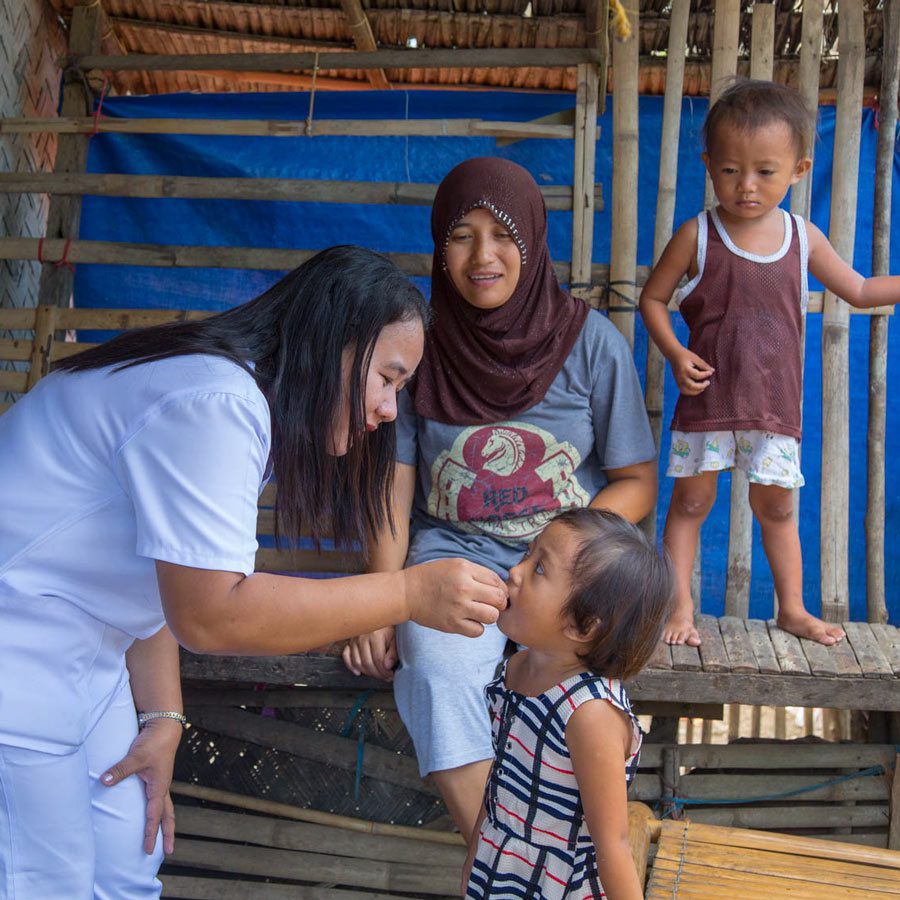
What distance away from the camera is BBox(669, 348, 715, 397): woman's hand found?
286 centimetres

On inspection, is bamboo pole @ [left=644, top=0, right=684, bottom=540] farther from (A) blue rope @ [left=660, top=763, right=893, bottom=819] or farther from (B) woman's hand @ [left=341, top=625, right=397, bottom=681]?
(B) woman's hand @ [left=341, top=625, right=397, bottom=681]

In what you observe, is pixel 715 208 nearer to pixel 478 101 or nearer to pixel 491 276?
pixel 491 276

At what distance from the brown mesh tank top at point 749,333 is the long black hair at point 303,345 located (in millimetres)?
1294

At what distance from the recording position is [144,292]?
3934 mm

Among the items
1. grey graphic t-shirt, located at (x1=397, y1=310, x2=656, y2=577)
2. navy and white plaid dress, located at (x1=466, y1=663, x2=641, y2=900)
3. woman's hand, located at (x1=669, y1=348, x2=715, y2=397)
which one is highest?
woman's hand, located at (x1=669, y1=348, x2=715, y2=397)

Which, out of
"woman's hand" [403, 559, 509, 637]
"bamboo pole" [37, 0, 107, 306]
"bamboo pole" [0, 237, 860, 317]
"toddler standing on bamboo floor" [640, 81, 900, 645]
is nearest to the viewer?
"woman's hand" [403, 559, 509, 637]

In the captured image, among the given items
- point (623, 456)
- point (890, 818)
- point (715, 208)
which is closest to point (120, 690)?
point (623, 456)

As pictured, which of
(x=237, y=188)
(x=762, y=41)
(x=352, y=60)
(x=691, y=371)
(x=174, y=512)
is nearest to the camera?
(x=174, y=512)

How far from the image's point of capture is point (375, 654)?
2713 mm

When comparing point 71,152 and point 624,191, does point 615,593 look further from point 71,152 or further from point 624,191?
point 71,152

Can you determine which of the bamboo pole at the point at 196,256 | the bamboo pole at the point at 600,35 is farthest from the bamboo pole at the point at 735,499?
the bamboo pole at the point at 196,256

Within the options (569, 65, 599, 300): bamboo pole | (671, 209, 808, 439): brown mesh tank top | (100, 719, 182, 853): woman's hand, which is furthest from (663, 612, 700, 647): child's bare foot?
(100, 719, 182, 853): woman's hand

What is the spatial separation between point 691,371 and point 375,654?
44.9 inches

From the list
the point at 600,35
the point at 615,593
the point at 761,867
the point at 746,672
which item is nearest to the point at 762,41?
the point at 600,35
